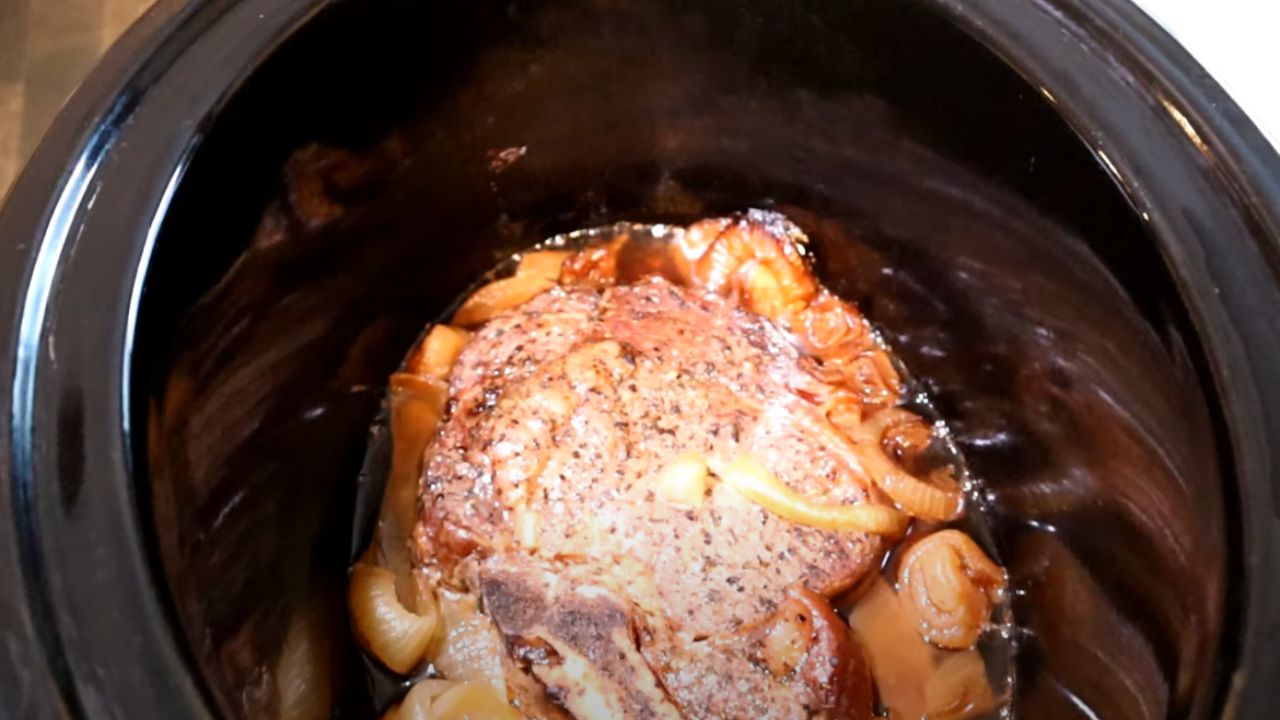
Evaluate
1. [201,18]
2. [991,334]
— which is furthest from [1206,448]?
[201,18]

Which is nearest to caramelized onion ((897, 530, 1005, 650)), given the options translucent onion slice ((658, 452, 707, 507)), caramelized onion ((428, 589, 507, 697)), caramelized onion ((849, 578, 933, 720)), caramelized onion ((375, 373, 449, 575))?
caramelized onion ((849, 578, 933, 720))

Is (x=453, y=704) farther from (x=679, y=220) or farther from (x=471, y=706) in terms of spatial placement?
(x=679, y=220)

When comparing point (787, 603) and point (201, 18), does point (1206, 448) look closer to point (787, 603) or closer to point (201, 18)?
point (787, 603)

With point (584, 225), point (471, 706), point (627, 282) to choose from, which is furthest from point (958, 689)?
point (584, 225)

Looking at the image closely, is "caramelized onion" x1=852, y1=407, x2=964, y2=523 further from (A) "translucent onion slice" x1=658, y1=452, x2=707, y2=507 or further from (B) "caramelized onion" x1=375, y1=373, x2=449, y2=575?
(B) "caramelized onion" x1=375, y1=373, x2=449, y2=575

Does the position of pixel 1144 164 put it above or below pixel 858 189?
above

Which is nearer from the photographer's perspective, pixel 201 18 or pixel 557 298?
pixel 201 18

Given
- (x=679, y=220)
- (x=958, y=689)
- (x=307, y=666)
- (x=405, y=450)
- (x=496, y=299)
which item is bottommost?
(x=307, y=666)
